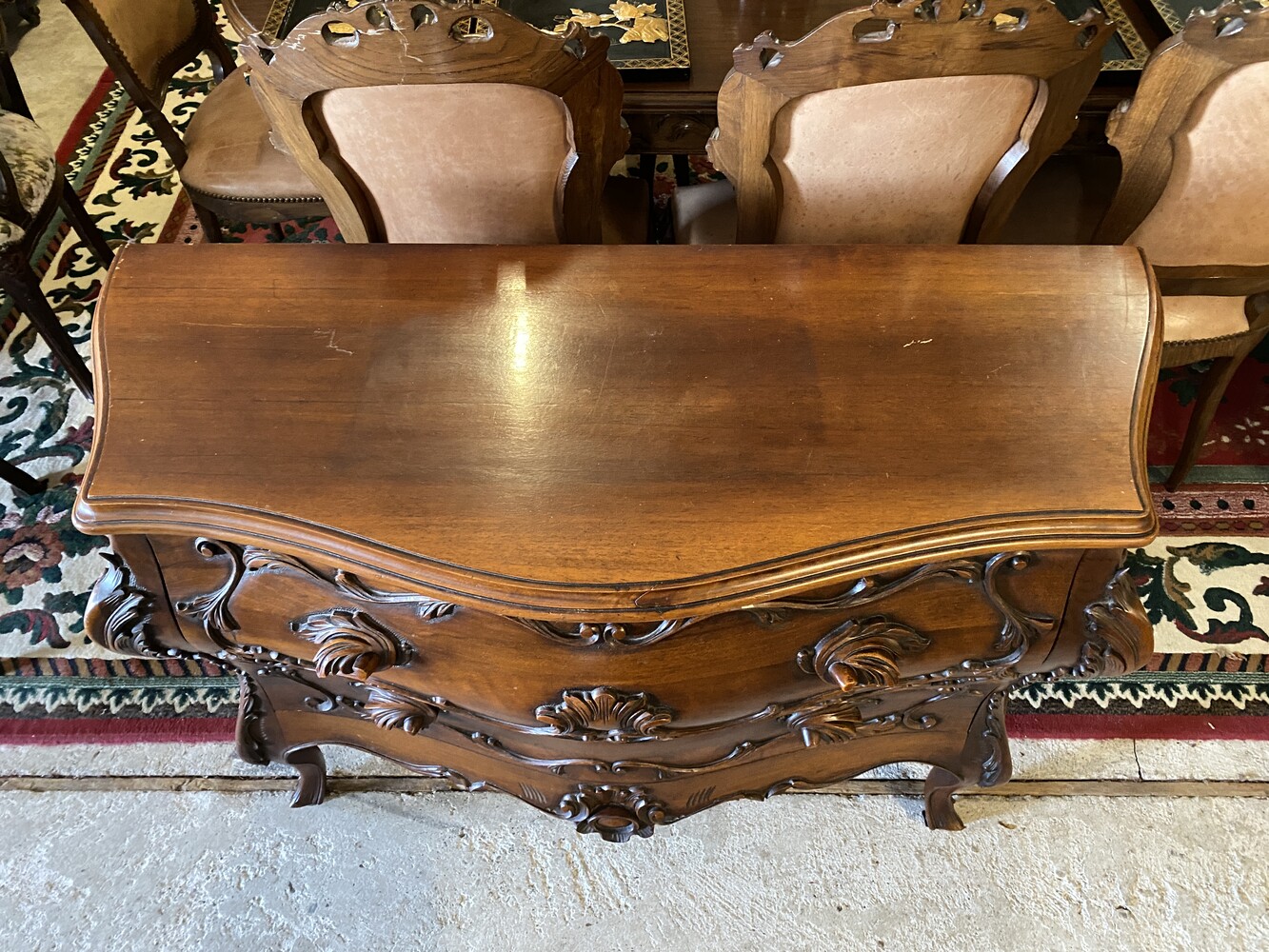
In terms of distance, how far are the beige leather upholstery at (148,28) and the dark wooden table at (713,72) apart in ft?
0.46

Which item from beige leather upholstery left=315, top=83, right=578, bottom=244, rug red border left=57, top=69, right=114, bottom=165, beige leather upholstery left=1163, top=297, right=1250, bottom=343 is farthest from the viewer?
rug red border left=57, top=69, right=114, bottom=165

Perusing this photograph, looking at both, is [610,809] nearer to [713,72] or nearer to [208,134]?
[713,72]

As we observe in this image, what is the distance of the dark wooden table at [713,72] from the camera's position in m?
1.07

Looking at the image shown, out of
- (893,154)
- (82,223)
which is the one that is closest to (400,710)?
(893,154)

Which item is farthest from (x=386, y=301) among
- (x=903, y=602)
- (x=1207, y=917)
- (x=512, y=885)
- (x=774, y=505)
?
(x=1207, y=917)

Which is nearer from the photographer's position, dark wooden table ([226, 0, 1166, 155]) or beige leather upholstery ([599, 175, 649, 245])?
dark wooden table ([226, 0, 1166, 155])

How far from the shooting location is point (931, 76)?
0.78 metres

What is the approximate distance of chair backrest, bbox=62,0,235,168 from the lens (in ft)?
3.68

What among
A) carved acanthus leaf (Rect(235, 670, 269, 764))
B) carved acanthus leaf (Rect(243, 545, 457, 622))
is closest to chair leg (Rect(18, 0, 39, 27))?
carved acanthus leaf (Rect(235, 670, 269, 764))

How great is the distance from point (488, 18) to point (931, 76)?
1.32 ft

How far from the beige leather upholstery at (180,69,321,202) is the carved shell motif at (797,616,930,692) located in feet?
3.38

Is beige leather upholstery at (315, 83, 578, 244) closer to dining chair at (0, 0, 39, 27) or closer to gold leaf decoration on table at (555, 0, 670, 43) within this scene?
gold leaf decoration on table at (555, 0, 670, 43)

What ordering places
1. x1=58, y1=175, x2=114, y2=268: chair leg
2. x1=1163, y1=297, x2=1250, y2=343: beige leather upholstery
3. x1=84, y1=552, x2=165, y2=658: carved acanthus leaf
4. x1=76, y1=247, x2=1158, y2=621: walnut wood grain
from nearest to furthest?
x1=76, y1=247, x2=1158, y2=621: walnut wood grain < x1=84, y1=552, x2=165, y2=658: carved acanthus leaf < x1=1163, y1=297, x2=1250, y2=343: beige leather upholstery < x1=58, y1=175, x2=114, y2=268: chair leg

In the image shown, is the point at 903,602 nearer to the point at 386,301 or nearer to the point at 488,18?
the point at 386,301
